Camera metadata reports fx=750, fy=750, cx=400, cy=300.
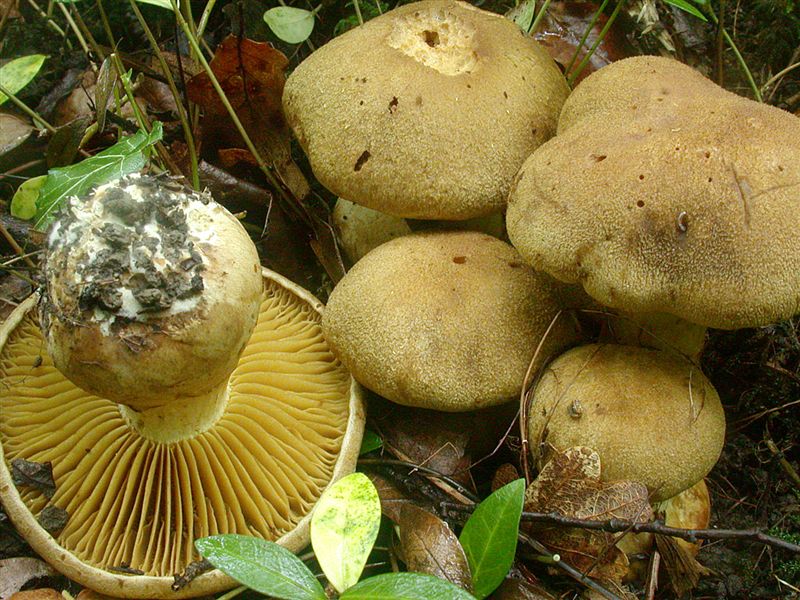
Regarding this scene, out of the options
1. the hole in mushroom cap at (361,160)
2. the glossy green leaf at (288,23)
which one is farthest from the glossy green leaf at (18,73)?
the hole in mushroom cap at (361,160)

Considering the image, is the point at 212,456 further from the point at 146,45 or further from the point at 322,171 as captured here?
the point at 146,45

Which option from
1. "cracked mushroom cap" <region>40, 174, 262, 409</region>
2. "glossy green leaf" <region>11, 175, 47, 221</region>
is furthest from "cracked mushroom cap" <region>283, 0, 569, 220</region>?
"glossy green leaf" <region>11, 175, 47, 221</region>

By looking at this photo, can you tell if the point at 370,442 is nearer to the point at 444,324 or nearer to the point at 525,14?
the point at 444,324

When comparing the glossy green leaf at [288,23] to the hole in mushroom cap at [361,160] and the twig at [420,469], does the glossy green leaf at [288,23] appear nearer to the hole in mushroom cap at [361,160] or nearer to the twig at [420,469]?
the hole in mushroom cap at [361,160]

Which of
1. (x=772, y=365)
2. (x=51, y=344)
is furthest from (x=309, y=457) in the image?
(x=772, y=365)

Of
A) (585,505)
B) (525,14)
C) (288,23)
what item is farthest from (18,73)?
(585,505)

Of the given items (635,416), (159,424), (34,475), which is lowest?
(34,475)
